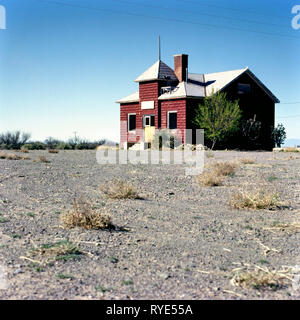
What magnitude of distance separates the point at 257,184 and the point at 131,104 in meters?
23.4

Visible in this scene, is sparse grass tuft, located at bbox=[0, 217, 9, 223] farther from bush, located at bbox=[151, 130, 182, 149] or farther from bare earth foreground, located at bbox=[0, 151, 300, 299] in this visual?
bush, located at bbox=[151, 130, 182, 149]

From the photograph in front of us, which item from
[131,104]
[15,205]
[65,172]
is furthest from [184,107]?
[15,205]

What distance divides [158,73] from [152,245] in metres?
26.6

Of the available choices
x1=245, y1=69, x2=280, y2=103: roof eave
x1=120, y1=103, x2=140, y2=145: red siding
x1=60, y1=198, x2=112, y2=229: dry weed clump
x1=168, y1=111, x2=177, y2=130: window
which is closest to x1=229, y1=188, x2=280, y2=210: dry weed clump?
x1=60, y1=198, x2=112, y2=229: dry weed clump

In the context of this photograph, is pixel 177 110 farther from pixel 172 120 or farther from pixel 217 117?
pixel 217 117

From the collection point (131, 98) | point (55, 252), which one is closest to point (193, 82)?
point (131, 98)

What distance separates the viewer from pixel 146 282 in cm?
450

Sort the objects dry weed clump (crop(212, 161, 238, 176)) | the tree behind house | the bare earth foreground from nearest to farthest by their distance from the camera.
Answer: the bare earth foreground, dry weed clump (crop(212, 161, 238, 176)), the tree behind house

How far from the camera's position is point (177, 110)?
3039 cm

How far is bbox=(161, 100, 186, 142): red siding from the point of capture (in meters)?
30.1

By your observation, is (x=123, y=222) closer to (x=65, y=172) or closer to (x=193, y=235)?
(x=193, y=235)

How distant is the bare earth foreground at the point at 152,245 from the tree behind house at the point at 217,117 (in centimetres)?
1897

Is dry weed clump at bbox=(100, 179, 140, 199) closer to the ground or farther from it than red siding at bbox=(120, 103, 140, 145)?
closer to the ground

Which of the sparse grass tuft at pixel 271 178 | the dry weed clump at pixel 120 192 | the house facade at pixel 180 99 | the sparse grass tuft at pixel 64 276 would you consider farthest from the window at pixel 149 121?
the sparse grass tuft at pixel 64 276
